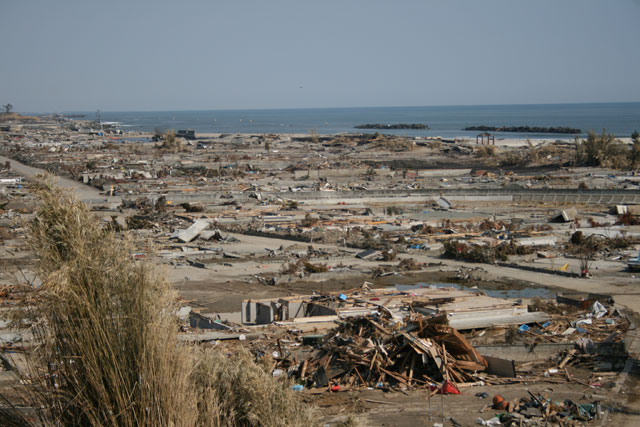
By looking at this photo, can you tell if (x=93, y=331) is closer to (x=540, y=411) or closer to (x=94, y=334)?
(x=94, y=334)

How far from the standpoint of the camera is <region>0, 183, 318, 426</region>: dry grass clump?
5008 mm

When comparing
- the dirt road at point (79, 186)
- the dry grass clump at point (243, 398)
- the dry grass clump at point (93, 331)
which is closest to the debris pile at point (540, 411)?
the dry grass clump at point (243, 398)

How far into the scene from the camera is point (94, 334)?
5.09 meters

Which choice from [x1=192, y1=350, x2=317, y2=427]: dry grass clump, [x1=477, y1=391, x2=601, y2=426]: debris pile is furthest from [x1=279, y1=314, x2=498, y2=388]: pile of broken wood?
[x1=192, y1=350, x2=317, y2=427]: dry grass clump

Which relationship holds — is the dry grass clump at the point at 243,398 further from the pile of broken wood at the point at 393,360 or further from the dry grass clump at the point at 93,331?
the pile of broken wood at the point at 393,360

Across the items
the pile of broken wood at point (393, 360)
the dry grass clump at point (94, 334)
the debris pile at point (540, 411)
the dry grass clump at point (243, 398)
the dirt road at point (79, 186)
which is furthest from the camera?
the dirt road at point (79, 186)

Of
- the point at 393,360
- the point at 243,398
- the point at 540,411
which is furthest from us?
the point at 393,360

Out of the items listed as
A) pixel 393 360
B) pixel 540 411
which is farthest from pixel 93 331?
pixel 540 411

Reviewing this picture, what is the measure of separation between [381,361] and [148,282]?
18.2ft

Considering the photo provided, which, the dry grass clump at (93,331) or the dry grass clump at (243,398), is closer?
the dry grass clump at (93,331)

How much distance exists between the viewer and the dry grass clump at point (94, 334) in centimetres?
501

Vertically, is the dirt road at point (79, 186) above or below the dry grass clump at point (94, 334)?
below

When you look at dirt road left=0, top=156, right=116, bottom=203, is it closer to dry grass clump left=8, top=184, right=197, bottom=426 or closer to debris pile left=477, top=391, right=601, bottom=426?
debris pile left=477, top=391, right=601, bottom=426

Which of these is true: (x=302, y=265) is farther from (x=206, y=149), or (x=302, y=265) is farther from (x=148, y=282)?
(x=206, y=149)
